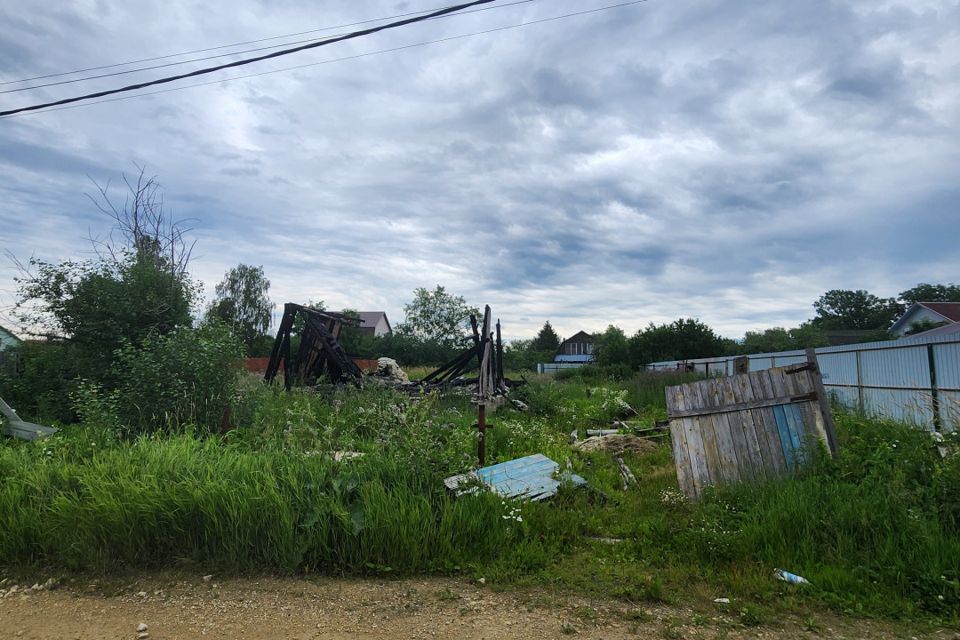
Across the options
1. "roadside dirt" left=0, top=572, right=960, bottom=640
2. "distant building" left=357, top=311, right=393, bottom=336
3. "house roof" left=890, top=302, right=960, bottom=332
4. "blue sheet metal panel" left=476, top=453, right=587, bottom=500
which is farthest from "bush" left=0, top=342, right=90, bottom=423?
"distant building" left=357, top=311, right=393, bottom=336

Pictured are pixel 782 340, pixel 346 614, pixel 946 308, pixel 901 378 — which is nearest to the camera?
pixel 346 614

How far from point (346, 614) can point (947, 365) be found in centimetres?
797

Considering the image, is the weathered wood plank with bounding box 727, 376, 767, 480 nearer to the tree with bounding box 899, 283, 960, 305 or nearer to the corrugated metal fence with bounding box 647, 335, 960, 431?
the corrugated metal fence with bounding box 647, 335, 960, 431

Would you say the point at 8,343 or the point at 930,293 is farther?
the point at 930,293

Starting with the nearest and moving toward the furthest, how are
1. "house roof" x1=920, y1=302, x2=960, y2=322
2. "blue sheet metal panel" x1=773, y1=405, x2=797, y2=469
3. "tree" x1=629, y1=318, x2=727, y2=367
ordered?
"blue sheet metal panel" x1=773, y1=405, x2=797, y2=469 → "tree" x1=629, y1=318, x2=727, y2=367 → "house roof" x1=920, y1=302, x2=960, y2=322

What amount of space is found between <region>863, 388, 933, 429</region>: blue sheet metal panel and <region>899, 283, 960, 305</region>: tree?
63.9m

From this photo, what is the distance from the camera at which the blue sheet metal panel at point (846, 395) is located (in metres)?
10.0

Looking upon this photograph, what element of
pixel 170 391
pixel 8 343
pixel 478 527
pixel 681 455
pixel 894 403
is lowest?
pixel 478 527

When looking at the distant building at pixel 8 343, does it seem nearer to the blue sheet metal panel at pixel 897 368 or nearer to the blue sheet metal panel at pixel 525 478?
the blue sheet metal panel at pixel 525 478

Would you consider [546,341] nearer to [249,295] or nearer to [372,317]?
[372,317]

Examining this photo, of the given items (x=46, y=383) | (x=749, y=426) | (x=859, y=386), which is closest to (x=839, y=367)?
(x=859, y=386)

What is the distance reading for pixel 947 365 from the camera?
7328mm

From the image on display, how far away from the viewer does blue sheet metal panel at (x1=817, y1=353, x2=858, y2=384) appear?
33.3 ft

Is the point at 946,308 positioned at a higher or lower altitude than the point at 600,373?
higher
